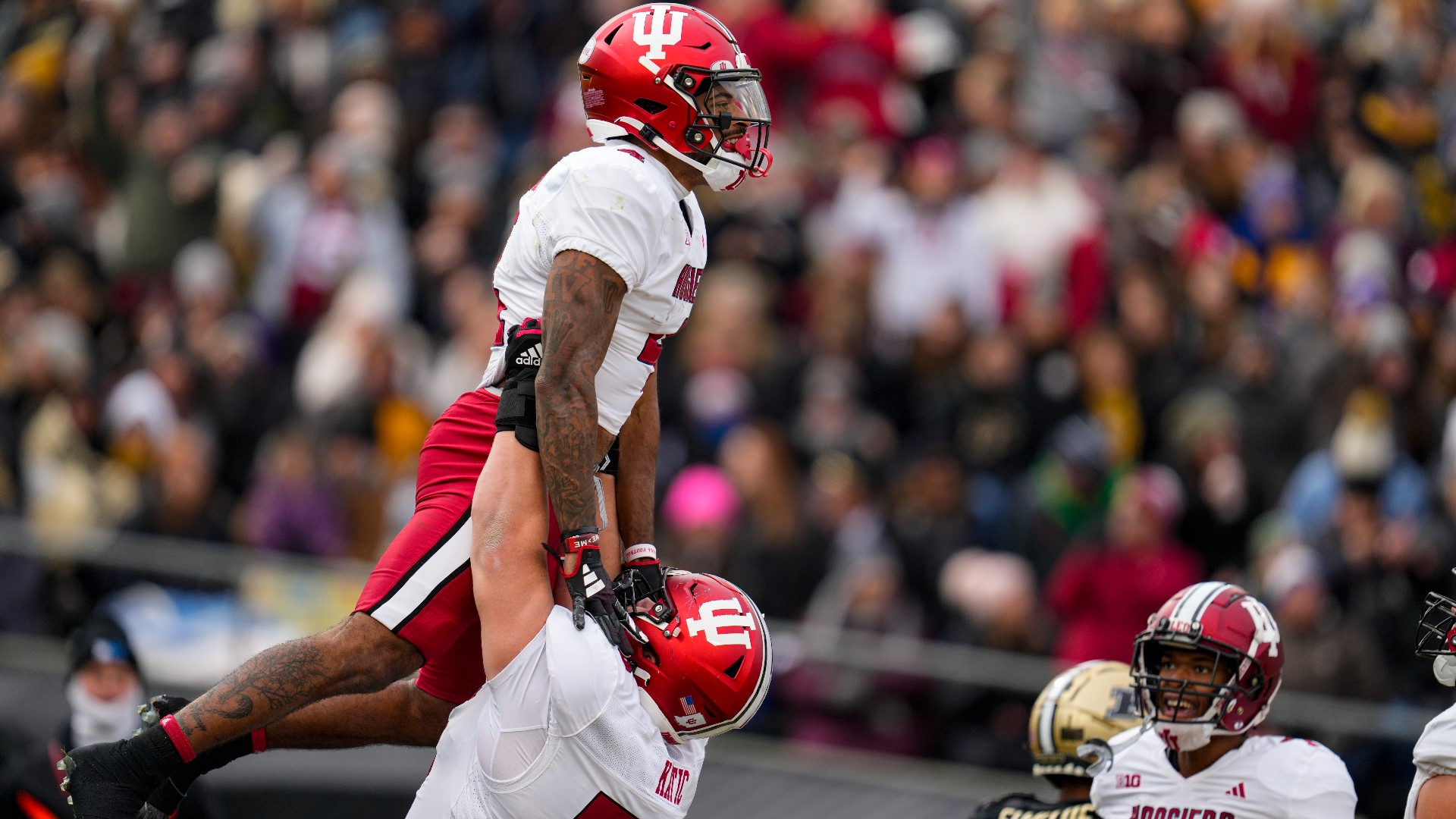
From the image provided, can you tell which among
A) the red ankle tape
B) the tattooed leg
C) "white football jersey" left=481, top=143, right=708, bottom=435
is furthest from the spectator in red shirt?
the red ankle tape

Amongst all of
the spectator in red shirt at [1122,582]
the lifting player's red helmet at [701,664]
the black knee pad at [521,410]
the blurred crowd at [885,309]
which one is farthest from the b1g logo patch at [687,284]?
the spectator in red shirt at [1122,582]

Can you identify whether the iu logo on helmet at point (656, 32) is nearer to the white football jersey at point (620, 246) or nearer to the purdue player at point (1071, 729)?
the white football jersey at point (620, 246)

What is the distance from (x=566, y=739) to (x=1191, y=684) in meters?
1.86

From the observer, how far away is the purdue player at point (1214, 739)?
612 centimetres

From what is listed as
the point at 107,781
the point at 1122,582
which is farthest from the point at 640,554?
the point at 1122,582

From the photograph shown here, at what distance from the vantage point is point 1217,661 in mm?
6234

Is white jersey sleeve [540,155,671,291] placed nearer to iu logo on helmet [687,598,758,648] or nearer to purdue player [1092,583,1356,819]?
iu logo on helmet [687,598,758,648]

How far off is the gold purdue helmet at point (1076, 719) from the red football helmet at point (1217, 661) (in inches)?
19.5

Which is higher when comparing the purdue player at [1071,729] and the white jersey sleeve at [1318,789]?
the white jersey sleeve at [1318,789]

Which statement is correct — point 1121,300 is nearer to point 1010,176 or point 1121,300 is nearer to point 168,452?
point 1010,176

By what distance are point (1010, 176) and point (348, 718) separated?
27.8ft

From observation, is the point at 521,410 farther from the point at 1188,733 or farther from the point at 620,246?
the point at 1188,733

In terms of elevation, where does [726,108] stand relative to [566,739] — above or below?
above

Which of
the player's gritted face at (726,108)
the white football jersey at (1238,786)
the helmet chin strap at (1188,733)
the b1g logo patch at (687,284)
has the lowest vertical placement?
the white football jersey at (1238,786)
